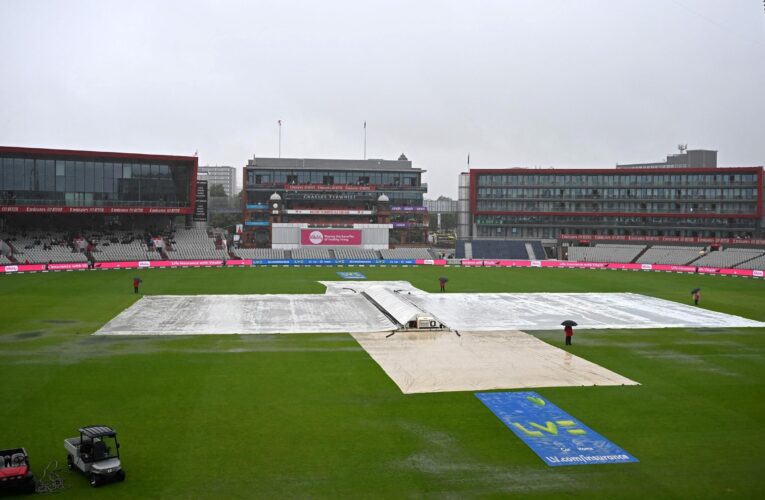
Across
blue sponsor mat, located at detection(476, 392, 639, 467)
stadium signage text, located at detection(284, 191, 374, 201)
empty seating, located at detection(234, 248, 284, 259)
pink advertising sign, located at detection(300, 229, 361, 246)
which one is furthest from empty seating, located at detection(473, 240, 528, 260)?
blue sponsor mat, located at detection(476, 392, 639, 467)

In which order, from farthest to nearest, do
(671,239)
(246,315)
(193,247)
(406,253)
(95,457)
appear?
(406,253)
(671,239)
(193,247)
(246,315)
(95,457)

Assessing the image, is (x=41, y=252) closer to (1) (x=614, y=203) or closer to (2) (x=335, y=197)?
(2) (x=335, y=197)

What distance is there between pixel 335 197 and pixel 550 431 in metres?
94.9

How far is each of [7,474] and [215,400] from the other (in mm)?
9493

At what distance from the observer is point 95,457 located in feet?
58.4

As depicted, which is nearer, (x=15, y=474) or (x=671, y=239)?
(x=15, y=474)

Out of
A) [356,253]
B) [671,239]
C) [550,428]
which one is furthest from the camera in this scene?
[671,239]

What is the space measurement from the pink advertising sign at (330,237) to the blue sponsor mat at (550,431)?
8360 centimetres

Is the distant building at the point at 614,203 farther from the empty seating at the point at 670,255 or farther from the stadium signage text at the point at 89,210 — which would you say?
the stadium signage text at the point at 89,210

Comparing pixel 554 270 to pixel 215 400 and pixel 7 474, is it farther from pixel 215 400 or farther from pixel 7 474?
pixel 7 474

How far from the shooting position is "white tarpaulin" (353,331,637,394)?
28609 millimetres

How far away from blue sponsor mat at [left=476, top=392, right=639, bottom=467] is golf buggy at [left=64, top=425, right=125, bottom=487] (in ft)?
40.0

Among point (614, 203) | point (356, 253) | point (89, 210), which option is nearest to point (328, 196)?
point (356, 253)

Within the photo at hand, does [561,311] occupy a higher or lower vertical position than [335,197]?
lower
